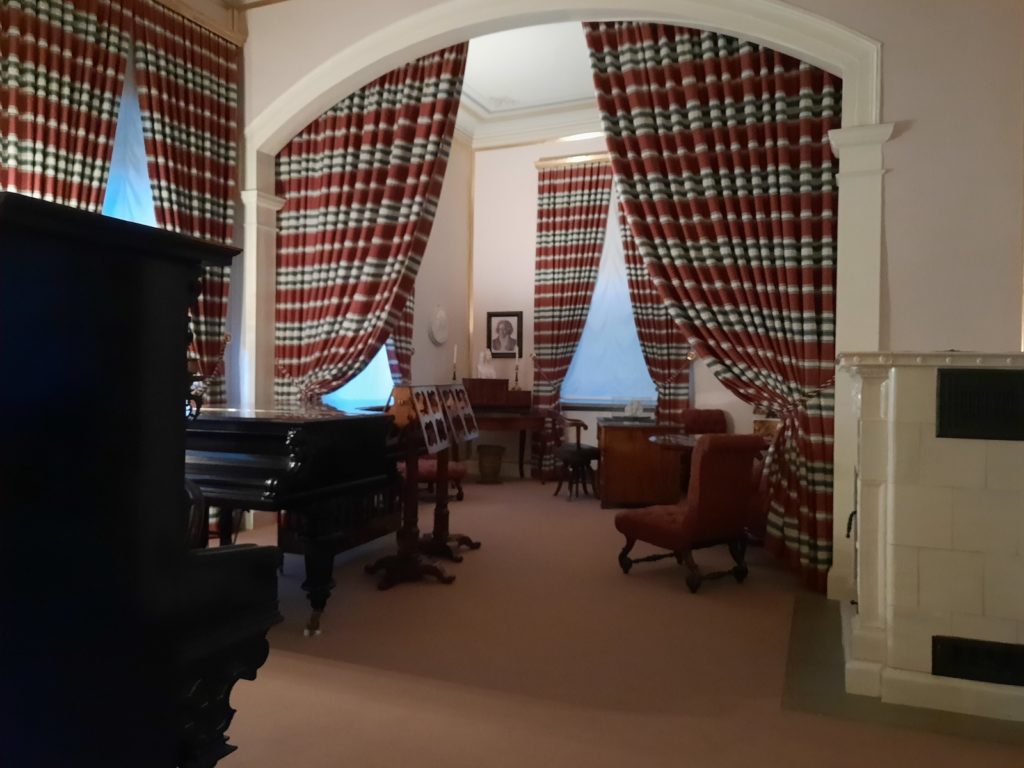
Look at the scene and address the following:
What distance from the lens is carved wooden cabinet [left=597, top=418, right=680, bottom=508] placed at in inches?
252

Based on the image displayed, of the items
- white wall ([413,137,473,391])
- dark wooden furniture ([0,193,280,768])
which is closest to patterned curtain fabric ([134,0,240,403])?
white wall ([413,137,473,391])

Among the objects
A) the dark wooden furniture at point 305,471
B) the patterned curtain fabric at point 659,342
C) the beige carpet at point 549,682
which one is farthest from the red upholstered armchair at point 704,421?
the dark wooden furniture at point 305,471

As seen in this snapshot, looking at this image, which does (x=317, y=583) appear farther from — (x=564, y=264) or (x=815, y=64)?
(x=564, y=264)

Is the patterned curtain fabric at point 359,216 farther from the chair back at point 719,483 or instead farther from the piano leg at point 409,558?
the chair back at point 719,483

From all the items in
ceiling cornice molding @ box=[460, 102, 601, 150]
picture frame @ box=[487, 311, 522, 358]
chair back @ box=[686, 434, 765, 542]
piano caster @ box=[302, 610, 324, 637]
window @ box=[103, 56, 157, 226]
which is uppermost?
ceiling cornice molding @ box=[460, 102, 601, 150]

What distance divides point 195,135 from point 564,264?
4279 millimetres

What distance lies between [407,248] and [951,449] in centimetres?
388

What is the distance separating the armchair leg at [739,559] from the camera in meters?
4.27

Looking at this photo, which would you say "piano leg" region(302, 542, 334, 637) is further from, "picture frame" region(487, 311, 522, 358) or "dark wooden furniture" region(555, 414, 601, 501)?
"picture frame" region(487, 311, 522, 358)

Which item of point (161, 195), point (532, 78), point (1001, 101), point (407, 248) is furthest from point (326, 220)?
point (1001, 101)

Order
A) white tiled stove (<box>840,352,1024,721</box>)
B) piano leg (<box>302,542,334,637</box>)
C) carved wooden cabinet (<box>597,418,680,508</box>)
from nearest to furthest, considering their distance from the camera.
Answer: white tiled stove (<box>840,352,1024,721</box>)
piano leg (<box>302,542,334,637</box>)
carved wooden cabinet (<box>597,418,680,508</box>)

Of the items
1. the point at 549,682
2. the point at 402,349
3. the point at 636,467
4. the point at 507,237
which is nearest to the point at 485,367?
the point at 402,349

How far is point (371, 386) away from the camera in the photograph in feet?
23.9

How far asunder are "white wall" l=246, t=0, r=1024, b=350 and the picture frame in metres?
5.09
